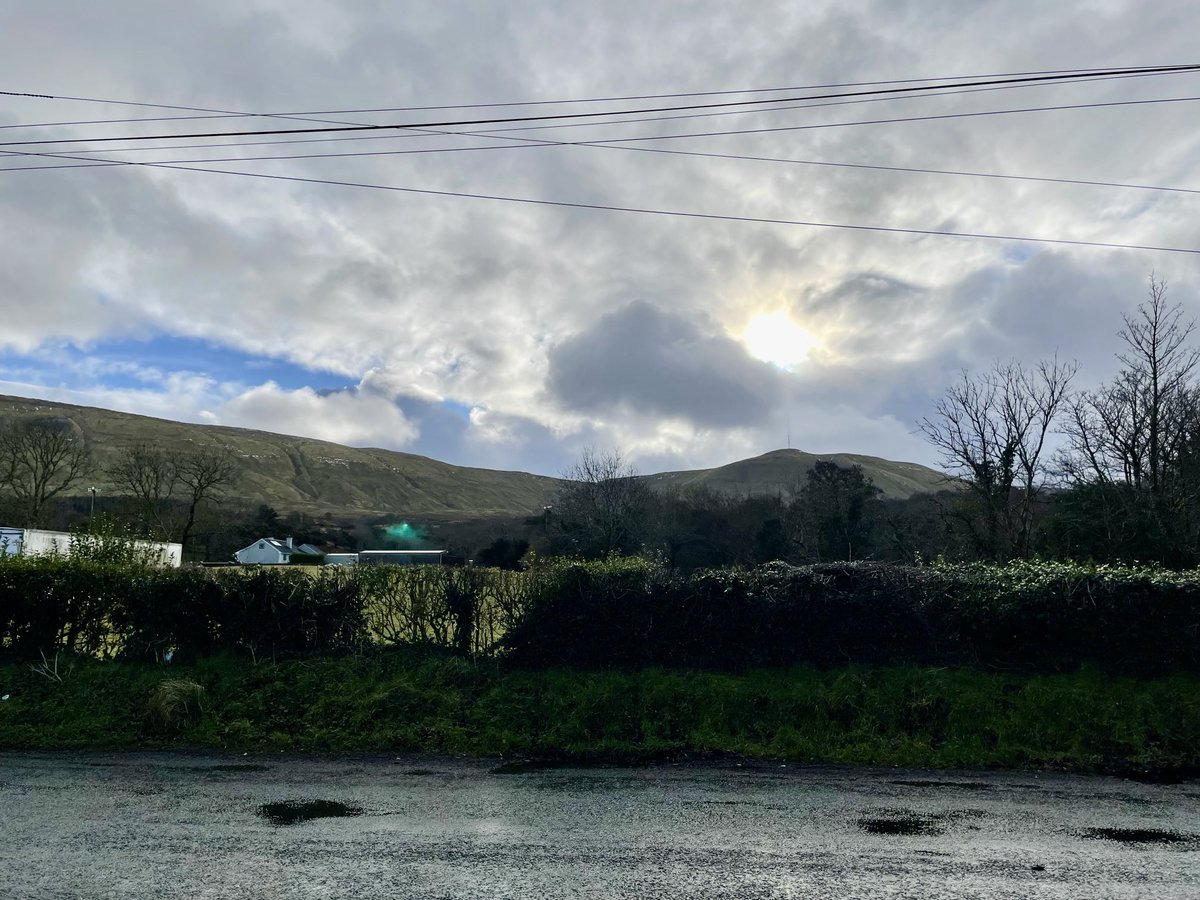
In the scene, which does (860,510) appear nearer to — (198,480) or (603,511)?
(603,511)

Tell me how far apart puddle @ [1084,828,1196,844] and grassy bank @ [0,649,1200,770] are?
2348 millimetres

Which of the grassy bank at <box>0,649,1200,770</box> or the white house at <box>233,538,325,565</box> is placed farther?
the white house at <box>233,538,325,565</box>

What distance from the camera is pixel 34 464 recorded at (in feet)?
204

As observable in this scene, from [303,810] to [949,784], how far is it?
6.27m

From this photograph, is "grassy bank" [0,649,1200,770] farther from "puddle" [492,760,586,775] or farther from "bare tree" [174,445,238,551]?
"bare tree" [174,445,238,551]

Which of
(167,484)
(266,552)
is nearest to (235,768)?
(167,484)

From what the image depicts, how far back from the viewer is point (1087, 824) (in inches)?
275

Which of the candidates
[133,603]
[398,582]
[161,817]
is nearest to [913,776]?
[161,817]

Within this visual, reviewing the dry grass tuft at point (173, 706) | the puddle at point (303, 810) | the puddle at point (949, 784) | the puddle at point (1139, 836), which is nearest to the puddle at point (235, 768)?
the puddle at point (303, 810)

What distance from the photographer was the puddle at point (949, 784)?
26.9ft

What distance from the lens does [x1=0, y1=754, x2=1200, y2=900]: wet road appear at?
18.0 feet

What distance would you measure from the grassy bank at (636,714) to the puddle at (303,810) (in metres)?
2.33

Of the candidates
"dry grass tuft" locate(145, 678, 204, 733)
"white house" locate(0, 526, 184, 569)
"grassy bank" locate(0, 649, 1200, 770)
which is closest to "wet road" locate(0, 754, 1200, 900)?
"grassy bank" locate(0, 649, 1200, 770)

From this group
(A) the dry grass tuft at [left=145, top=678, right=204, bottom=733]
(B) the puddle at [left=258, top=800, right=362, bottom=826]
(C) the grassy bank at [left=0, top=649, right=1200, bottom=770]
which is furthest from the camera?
(A) the dry grass tuft at [left=145, top=678, right=204, bottom=733]
